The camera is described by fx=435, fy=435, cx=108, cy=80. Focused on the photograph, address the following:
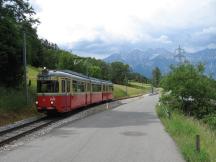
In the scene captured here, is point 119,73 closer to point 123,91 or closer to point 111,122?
point 123,91

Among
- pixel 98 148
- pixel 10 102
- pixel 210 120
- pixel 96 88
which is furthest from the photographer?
pixel 96 88

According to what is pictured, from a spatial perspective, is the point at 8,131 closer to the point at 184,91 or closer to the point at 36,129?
the point at 36,129

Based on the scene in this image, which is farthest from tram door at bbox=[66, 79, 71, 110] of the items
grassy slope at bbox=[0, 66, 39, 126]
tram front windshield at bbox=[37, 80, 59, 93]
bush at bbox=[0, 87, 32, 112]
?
bush at bbox=[0, 87, 32, 112]

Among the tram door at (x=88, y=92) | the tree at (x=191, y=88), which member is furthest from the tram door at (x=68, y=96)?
the tree at (x=191, y=88)

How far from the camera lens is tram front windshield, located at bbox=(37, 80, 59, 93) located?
27.5 meters

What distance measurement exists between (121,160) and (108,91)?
1747 inches

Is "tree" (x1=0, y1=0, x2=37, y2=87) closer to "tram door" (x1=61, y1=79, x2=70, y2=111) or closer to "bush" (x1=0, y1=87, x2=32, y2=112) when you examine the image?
"bush" (x1=0, y1=87, x2=32, y2=112)

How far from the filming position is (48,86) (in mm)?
27734

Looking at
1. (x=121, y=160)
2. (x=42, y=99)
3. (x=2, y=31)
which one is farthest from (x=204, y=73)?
(x=121, y=160)

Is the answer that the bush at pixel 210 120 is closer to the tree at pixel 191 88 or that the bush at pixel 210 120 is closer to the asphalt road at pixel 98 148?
the tree at pixel 191 88

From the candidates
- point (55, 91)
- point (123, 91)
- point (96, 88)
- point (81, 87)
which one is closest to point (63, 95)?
point (55, 91)

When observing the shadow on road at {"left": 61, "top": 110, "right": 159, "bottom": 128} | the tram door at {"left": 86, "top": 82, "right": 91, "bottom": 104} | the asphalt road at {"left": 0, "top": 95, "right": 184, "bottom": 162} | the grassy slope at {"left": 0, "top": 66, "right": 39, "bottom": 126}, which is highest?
the tram door at {"left": 86, "top": 82, "right": 91, "bottom": 104}

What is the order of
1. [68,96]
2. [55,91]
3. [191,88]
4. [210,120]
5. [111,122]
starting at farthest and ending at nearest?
1. [191,88]
2. [210,120]
3. [68,96]
4. [55,91]
5. [111,122]

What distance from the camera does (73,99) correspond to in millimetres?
30484
